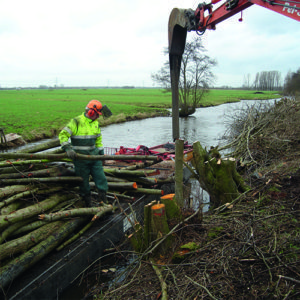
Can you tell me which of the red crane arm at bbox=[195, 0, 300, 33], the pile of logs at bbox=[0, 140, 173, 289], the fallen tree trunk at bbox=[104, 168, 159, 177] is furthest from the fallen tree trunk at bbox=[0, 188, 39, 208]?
the red crane arm at bbox=[195, 0, 300, 33]

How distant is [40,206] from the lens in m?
4.36

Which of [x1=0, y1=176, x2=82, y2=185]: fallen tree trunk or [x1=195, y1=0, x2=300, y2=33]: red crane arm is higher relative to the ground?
[x1=195, y1=0, x2=300, y2=33]: red crane arm

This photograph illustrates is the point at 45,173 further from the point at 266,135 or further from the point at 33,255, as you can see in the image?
the point at 266,135

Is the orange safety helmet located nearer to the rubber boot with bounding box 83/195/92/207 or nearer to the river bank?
the rubber boot with bounding box 83/195/92/207

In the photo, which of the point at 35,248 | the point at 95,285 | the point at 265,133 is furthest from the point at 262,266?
the point at 265,133

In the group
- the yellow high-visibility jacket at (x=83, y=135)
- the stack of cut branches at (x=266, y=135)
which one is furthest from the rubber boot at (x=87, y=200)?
the stack of cut branches at (x=266, y=135)

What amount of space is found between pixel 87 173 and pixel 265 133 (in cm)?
647

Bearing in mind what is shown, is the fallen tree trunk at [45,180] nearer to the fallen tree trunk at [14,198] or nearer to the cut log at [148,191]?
the fallen tree trunk at [14,198]

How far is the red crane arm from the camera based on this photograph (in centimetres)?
348

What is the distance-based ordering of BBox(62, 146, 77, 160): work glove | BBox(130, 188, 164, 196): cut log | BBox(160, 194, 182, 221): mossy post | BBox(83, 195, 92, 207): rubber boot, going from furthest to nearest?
BBox(130, 188, 164, 196): cut log → BBox(83, 195, 92, 207): rubber boot → BBox(62, 146, 77, 160): work glove → BBox(160, 194, 182, 221): mossy post

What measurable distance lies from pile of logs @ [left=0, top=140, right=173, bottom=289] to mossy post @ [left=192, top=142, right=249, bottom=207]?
42.8 inches

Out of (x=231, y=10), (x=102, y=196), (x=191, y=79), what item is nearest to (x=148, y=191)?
(x=102, y=196)

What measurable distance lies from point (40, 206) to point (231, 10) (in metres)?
4.87

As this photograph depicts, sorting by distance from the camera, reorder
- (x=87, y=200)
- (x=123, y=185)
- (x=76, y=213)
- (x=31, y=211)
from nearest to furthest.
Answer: (x=31, y=211) → (x=76, y=213) → (x=87, y=200) → (x=123, y=185)
